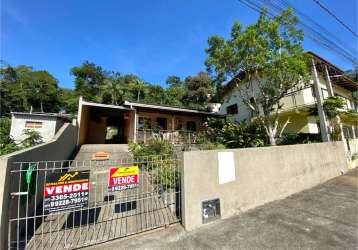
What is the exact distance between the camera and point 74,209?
307 centimetres

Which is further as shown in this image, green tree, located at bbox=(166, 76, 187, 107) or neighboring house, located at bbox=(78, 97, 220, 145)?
green tree, located at bbox=(166, 76, 187, 107)

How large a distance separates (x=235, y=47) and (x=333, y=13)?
3.77 meters

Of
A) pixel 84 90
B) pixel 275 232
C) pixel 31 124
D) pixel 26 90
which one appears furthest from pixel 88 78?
pixel 275 232

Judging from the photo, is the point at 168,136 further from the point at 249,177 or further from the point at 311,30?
the point at 311,30

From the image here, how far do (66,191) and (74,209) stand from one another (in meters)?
0.35

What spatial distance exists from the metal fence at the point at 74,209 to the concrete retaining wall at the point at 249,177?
0.75 m

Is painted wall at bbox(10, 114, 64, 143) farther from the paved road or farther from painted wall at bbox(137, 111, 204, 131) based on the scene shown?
the paved road

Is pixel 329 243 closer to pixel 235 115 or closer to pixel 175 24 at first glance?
pixel 175 24

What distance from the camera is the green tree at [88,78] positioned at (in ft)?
100

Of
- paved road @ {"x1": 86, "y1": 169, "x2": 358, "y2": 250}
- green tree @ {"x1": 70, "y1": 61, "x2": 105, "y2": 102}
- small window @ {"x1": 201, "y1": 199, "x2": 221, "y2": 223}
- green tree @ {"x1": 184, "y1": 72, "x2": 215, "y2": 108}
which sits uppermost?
green tree @ {"x1": 70, "y1": 61, "x2": 105, "y2": 102}

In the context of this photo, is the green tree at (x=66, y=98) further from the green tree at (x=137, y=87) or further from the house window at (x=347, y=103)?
the house window at (x=347, y=103)

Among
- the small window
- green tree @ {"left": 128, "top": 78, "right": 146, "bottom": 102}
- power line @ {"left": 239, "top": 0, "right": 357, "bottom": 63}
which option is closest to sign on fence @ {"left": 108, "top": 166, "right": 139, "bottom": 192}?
the small window

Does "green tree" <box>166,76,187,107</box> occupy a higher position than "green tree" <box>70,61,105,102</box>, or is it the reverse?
"green tree" <box>70,61,105,102</box>

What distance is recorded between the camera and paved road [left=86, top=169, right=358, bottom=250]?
3145mm
